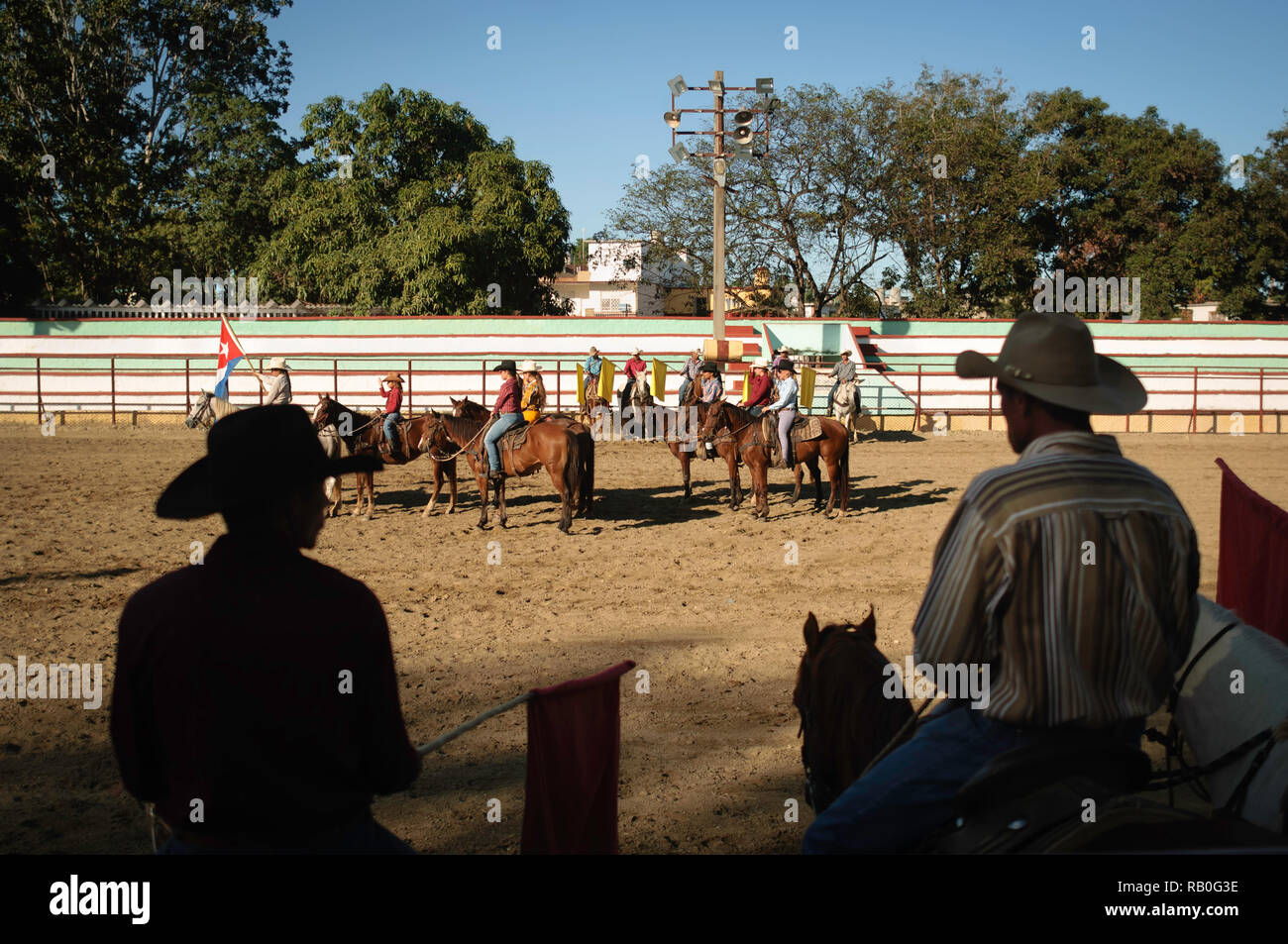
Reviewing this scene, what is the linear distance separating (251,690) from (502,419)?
1079 cm

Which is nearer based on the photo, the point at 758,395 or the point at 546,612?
the point at 546,612

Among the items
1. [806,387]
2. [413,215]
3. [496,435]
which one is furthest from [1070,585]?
[413,215]

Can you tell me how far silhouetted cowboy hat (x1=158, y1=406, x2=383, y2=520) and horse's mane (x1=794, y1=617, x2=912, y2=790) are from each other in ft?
6.27

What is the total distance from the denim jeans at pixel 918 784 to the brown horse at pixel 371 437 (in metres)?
11.6

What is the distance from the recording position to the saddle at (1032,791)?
2.21m

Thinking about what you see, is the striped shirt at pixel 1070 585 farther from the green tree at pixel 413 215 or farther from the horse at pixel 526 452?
the green tree at pixel 413 215

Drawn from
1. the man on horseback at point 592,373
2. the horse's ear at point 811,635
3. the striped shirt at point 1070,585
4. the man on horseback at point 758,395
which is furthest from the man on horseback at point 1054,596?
the man on horseback at point 592,373

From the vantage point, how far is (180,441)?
68.0ft

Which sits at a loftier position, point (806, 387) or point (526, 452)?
point (806, 387)

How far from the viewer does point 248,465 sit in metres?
2.08

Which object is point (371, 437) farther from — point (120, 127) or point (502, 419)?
point (120, 127)

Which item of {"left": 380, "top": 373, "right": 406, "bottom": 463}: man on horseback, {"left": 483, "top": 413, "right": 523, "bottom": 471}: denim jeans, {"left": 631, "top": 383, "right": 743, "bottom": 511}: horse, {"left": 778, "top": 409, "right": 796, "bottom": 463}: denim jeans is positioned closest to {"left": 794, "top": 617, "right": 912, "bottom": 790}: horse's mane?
{"left": 483, "top": 413, "right": 523, "bottom": 471}: denim jeans

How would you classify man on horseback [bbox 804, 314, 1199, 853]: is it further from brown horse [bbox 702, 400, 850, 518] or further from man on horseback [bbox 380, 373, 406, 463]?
man on horseback [bbox 380, 373, 406, 463]

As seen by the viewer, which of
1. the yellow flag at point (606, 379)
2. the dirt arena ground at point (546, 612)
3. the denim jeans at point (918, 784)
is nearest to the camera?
the denim jeans at point (918, 784)
